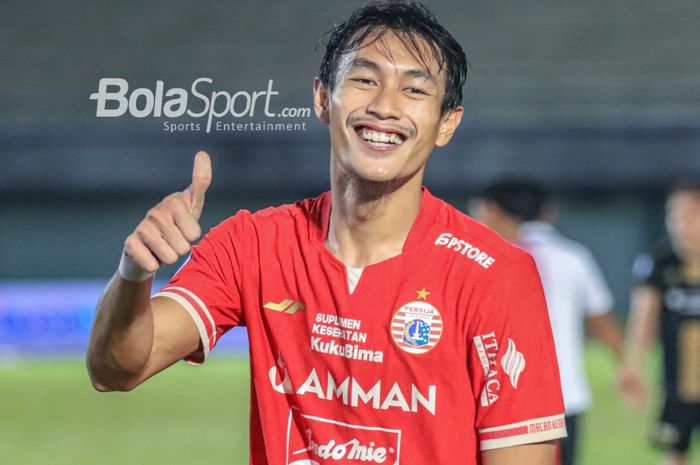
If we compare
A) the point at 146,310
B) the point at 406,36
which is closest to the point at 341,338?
the point at 146,310

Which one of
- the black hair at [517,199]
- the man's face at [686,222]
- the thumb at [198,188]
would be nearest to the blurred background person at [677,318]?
the man's face at [686,222]

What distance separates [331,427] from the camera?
10.0 ft

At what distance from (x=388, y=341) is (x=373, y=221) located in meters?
0.34

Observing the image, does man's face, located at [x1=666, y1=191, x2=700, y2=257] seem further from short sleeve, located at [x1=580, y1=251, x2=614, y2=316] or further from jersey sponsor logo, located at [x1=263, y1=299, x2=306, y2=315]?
jersey sponsor logo, located at [x1=263, y1=299, x2=306, y2=315]

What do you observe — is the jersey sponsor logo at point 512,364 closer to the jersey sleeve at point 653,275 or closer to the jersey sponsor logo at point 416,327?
the jersey sponsor logo at point 416,327

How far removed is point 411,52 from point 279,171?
14864mm

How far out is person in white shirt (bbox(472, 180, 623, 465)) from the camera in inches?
268

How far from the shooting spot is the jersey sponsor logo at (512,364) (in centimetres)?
296

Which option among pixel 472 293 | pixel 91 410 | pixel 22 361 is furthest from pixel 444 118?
pixel 22 361

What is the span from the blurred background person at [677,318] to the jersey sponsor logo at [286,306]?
16.9ft

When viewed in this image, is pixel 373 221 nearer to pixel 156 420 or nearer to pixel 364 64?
pixel 364 64

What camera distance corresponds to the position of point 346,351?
3098 mm

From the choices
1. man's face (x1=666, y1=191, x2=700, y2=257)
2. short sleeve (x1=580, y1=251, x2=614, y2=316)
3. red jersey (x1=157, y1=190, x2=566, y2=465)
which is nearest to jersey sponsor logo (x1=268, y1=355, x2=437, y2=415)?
red jersey (x1=157, y1=190, x2=566, y2=465)

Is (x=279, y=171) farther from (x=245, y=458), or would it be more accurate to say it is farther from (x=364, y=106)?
(x=364, y=106)
